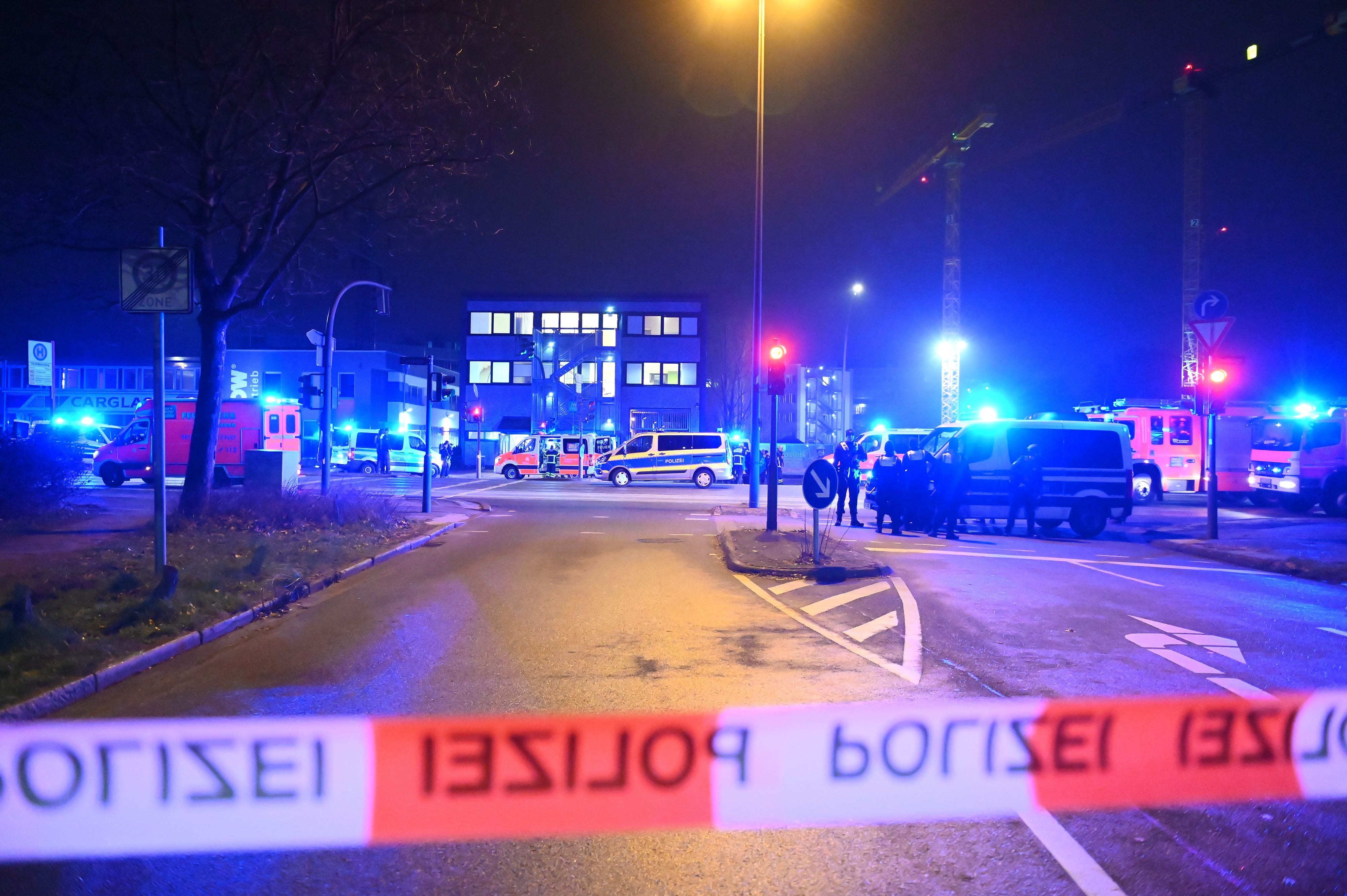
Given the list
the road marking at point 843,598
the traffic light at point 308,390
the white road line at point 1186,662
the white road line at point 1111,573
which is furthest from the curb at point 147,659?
the white road line at point 1111,573

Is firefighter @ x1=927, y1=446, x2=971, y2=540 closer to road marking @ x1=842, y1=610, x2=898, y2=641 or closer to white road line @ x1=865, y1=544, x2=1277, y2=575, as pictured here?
white road line @ x1=865, y1=544, x2=1277, y2=575

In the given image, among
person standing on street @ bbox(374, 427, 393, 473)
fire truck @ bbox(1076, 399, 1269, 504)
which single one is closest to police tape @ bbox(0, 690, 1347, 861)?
fire truck @ bbox(1076, 399, 1269, 504)

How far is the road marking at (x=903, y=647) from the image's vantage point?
21.4ft

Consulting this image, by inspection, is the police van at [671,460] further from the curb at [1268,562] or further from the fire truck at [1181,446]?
the curb at [1268,562]

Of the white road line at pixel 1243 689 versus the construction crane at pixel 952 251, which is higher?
the construction crane at pixel 952 251

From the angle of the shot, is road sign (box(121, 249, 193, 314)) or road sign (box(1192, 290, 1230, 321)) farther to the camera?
road sign (box(1192, 290, 1230, 321))

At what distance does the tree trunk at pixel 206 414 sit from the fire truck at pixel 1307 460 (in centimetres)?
2440

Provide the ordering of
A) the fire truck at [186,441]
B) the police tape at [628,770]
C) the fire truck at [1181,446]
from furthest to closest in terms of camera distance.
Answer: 1. the fire truck at [186,441]
2. the fire truck at [1181,446]
3. the police tape at [628,770]

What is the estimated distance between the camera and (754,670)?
6.53 meters

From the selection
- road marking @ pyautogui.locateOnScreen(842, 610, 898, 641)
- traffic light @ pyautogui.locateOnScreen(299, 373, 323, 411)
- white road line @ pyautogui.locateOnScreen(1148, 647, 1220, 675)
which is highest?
traffic light @ pyautogui.locateOnScreen(299, 373, 323, 411)

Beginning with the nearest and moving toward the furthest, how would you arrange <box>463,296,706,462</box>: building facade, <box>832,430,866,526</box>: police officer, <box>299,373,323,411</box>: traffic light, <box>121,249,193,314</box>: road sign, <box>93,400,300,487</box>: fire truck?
1. <box>121,249,193,314</box>: road sign
2. <box>832,430,866,526</box>: police officer
3. <box>299,373,323,411</box>: traffic light
4. <box>93,400,300,487</box>: fire truck
5. <box>463,296,706,462</box>: building facade

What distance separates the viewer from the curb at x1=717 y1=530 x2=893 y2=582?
37.7 feet

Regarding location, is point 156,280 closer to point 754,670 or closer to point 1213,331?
point 754,670

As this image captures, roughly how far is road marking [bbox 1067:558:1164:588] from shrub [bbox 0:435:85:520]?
1702cm
